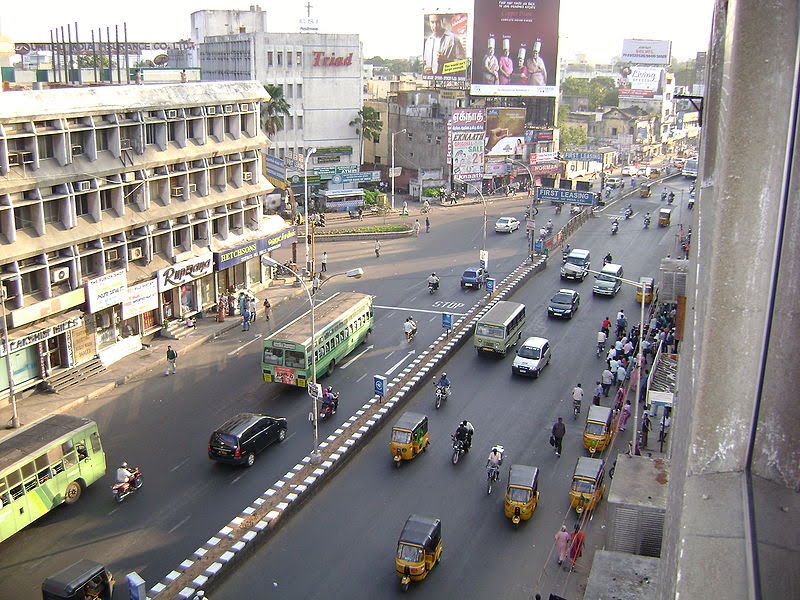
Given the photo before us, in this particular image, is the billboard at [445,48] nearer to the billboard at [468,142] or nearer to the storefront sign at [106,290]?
the billboard at [468,142]

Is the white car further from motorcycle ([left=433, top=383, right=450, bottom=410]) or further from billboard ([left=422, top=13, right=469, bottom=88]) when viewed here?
motorcycle ([left=433, top=383, right=450, bottom=410])

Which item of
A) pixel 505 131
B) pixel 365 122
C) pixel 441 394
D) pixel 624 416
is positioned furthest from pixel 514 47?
pixel 624 416

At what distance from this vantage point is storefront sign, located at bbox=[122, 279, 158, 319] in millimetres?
39438

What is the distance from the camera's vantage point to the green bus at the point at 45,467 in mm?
23750

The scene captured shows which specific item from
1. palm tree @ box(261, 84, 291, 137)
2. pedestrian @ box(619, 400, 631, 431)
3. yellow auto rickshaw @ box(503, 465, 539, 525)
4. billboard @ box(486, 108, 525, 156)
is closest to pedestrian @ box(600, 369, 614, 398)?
pedestrian @ box(619, 400, 631, 431)

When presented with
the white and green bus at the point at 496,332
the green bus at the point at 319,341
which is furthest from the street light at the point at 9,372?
the white and green bus at the point at 496,332

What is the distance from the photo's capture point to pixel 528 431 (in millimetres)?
32312

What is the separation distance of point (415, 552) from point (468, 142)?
7055cm

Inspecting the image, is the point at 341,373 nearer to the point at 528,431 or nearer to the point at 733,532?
the point at 528,431

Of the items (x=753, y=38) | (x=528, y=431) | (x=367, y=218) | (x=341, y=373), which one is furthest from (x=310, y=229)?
(x=753, y=38)

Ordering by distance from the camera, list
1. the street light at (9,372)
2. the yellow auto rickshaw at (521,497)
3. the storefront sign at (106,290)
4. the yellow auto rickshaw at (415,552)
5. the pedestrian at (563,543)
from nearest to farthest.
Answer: the yellow auto rickshaw at (415,552) → the pedestrian at (563,543) → the yellow auto rickshaw at (521,497) → the street light at (9,372) → the storefront sign at (106,290)

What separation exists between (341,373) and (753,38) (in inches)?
1198

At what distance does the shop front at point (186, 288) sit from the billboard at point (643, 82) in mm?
117607

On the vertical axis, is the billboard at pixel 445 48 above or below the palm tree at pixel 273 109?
above
